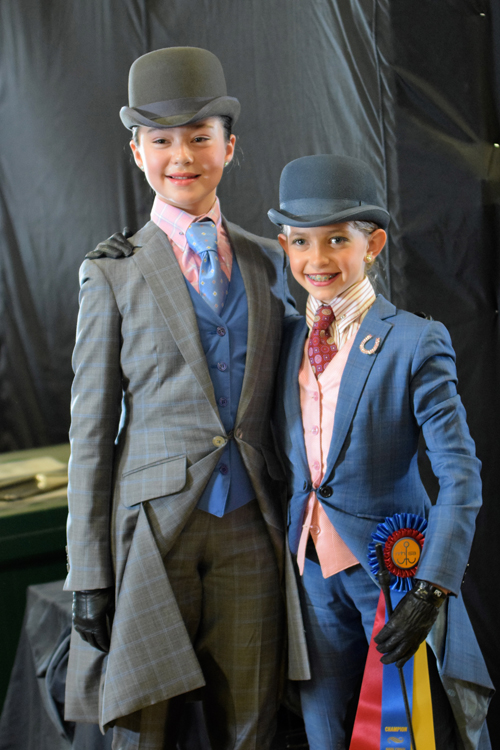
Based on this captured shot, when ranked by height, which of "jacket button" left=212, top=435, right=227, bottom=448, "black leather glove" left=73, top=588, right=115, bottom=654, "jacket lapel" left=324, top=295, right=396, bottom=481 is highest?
"jacket lapel" left=324, top=295, right=396, bottom=481

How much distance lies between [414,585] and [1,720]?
4.37ft

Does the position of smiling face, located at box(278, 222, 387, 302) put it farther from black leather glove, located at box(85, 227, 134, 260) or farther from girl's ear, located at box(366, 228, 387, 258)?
black leather glove, located at box(85, 227, 134, 260)

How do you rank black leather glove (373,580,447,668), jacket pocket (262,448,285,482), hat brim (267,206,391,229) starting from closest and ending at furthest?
black leather glove (373,580,447,668) < hat brim (267,206,391,229) < jacket pocket (262,448,285,482)

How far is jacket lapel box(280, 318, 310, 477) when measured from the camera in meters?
1.44

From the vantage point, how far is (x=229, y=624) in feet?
4.78

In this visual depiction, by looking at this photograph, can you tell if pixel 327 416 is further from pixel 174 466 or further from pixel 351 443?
pixel 174 466

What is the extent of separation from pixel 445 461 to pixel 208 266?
23.6 inches

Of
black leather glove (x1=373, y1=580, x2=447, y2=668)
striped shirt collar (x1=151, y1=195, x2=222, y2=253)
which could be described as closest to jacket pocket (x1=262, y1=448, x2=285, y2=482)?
black leather glove (x1=373, y1=580, x2=447, y2=668)

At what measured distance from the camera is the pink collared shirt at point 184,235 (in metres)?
1.49

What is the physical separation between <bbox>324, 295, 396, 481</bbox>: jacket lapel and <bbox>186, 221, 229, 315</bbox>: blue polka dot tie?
0.29 meters

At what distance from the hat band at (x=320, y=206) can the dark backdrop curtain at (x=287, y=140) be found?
→ 0.76m

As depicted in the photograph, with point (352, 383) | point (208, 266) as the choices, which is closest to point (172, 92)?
point (208, 266)

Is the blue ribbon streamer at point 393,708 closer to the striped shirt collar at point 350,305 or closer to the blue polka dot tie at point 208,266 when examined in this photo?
the striped shirt collar at point 350,305

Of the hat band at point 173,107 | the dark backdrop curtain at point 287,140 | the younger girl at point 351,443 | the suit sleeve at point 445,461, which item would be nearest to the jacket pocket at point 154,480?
the younger girl at point 351,443
